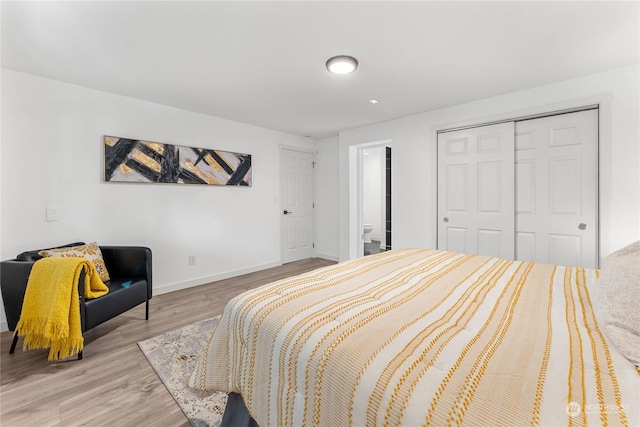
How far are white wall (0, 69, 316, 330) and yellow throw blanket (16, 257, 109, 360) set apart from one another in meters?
0.92

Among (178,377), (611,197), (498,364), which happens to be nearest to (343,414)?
(498,364)

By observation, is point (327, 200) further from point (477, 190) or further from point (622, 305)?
point (622, 305)

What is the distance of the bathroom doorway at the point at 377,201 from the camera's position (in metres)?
6.08

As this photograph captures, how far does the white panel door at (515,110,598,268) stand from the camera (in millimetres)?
2734

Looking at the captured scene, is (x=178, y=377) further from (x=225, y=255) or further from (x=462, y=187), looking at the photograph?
(x=462, y=187)

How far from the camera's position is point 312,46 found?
2.11m

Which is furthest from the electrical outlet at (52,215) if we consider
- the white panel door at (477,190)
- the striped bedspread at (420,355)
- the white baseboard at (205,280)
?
the white panel door at (477,190)

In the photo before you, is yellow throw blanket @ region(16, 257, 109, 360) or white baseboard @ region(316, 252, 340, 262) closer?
yellow throw blanket @ region(16, 257, 109, 360)

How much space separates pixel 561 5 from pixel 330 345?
2.34 meters

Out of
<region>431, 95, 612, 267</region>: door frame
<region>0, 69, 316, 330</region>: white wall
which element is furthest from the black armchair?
<region>431, 95, 612, 267</region>: door frame

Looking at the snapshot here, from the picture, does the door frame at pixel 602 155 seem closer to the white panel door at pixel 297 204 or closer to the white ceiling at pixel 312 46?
the white ceiling at pixel 312 46

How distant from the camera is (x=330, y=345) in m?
0.88

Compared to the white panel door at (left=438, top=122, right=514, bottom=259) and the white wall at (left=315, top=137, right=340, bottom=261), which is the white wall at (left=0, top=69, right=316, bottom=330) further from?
the white panel door at (left=438, top=122, right=514, bottom=259)

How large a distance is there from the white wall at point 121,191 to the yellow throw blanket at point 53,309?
92cm
